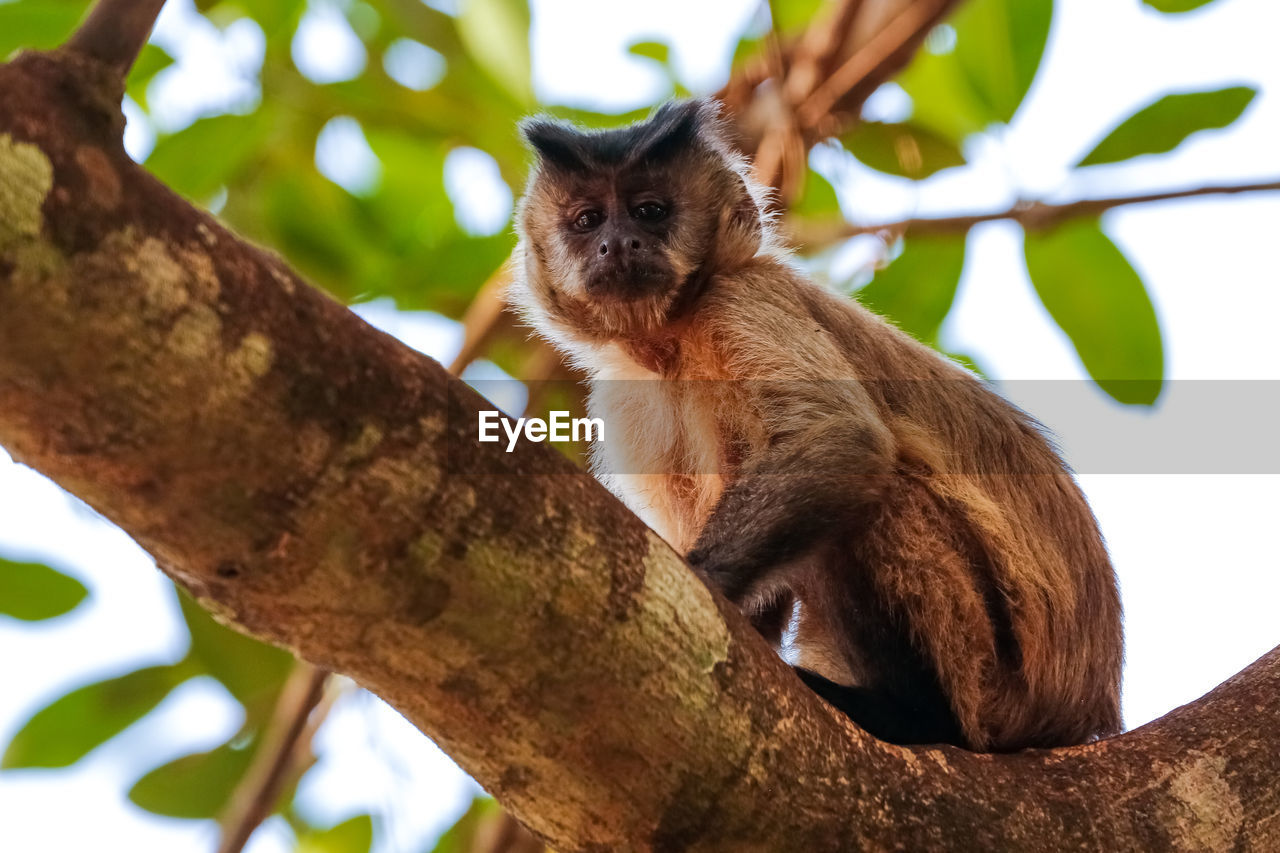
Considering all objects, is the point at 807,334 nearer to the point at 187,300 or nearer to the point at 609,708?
the point at 609,708

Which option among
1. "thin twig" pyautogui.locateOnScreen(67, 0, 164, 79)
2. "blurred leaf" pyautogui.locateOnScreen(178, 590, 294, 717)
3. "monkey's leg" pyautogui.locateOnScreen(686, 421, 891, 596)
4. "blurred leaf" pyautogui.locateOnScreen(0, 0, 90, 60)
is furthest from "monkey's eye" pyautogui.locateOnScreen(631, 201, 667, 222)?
"thin twig" pyautogui.locateOnScreen(67, 0, 164, 79)

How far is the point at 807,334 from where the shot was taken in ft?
14.2

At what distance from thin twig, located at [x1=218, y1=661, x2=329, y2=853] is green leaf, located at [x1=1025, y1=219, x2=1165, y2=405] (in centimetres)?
342

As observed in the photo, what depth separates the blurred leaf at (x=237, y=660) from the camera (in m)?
5.33

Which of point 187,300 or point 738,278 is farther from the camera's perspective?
point 738,278

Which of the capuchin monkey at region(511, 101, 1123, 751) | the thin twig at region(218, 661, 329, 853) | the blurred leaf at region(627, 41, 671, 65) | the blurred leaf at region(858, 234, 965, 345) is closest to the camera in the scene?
the capuchin monkey at region(511, 101, 1123, 751)

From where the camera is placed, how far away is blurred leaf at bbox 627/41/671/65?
22.0 feet

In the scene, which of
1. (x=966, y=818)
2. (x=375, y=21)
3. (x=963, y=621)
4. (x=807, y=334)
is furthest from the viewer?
(x=375, y=21)

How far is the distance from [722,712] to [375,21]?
16.9 ft

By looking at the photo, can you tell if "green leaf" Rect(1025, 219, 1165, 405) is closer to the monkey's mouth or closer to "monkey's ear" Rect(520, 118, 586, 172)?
the monkey's mouth

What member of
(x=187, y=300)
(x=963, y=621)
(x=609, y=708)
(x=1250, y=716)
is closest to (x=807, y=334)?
(x=963, y=621)

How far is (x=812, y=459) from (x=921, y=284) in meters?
2.40

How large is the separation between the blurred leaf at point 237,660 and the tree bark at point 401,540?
3.00 metres

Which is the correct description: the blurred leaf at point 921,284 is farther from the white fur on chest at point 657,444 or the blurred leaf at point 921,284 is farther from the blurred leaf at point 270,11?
the blurred leaf at point 270,11
